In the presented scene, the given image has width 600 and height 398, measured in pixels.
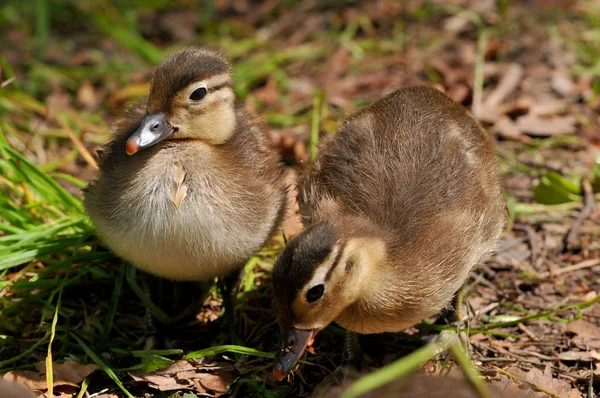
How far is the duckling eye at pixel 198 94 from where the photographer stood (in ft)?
14.3

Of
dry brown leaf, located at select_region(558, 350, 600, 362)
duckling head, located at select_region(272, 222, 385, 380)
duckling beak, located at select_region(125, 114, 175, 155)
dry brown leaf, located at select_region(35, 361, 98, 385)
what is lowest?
dry brown leaf, located at select_region(558, 350, 600, 362)

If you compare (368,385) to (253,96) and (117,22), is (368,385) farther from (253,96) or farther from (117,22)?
(117,22)

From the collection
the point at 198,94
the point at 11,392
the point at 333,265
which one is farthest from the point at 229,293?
the point at 11,392

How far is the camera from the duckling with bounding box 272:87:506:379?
3.67 meters

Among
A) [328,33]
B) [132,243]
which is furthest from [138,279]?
[328,33]

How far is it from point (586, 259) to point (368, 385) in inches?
124

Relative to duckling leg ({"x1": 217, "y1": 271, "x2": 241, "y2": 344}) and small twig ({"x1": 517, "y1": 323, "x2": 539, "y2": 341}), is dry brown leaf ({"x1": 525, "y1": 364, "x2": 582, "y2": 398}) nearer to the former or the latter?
small twig ({"x1": 517, "y1": 323, "x2": 539, "y2": 341})

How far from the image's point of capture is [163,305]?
515cm

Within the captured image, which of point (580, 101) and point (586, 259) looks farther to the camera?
point (580, 101)

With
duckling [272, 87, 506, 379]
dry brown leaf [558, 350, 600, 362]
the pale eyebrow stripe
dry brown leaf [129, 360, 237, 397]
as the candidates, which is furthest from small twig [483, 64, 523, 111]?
dry brown leaf [129, 360, 237, 397]

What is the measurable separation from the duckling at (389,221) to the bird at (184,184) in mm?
418

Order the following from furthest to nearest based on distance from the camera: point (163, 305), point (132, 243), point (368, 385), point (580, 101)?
1. point (580, 101)
2. point (163, 305)
3. point (132, 243)
4. point (368, 385)

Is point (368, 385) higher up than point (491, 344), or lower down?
higher up

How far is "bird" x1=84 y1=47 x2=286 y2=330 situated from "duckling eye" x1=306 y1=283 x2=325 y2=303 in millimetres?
865
